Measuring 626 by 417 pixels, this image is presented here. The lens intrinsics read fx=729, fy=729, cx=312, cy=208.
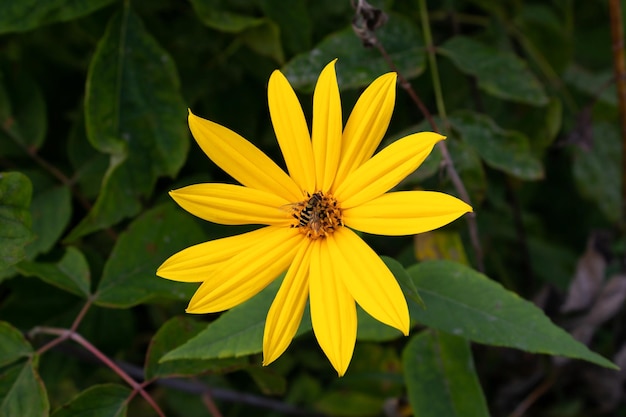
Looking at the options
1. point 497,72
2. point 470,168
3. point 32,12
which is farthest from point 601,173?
point 32,12

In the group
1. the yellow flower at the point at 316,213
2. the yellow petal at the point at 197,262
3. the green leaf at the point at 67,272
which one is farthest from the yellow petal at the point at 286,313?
the green leaf at the point at 67,272

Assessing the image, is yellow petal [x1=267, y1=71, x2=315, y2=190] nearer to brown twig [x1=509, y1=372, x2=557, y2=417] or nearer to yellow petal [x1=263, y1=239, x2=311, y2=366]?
yellow petal [x1=263, y1=239, x2=311, y2=366]

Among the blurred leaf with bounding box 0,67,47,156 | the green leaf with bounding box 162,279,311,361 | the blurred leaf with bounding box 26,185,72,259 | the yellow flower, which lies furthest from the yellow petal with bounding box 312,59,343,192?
the blurred leaf with bounding box 0,67,47,156

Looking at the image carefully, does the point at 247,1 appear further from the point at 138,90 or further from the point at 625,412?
the point at 625,412

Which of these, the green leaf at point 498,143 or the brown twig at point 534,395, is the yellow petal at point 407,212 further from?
the brown twig at point 534,395

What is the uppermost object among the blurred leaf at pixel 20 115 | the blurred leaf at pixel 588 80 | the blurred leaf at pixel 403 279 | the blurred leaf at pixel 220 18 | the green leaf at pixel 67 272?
the blurred leaf at pixel 588 80

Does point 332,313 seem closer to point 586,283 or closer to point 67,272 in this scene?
point 67,272
